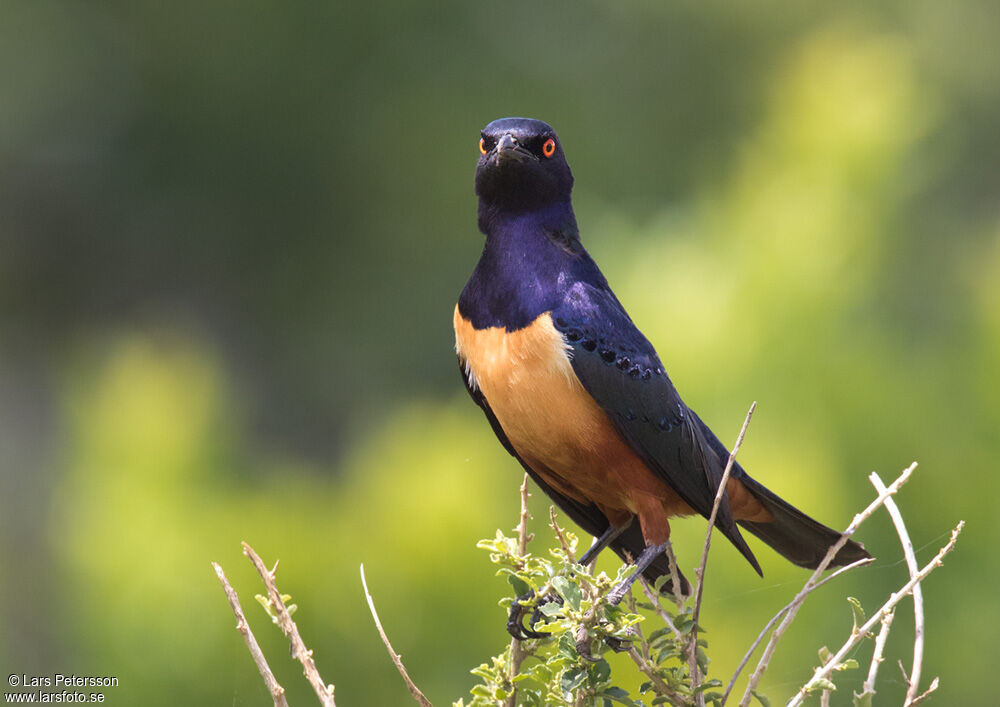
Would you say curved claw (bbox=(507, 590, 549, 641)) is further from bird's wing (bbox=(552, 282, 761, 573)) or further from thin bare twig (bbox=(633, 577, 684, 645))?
bird's wing (bbox=(552, 282, 761, 573))

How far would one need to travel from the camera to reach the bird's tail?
7.35 ft

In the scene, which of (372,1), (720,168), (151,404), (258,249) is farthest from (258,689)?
(372,1)

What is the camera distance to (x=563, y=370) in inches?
80.8

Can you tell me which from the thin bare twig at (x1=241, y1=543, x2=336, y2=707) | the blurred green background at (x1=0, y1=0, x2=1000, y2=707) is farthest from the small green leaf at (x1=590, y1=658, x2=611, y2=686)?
the blurred green background at (x1=0, y1=0, x2=1000, y2=707)

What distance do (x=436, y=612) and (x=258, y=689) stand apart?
574mm

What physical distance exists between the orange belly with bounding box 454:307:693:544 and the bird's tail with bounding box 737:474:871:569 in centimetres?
22

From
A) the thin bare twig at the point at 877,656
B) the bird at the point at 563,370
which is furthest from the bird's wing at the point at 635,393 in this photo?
the thin bare twig at the point at 877,656

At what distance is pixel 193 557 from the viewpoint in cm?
362

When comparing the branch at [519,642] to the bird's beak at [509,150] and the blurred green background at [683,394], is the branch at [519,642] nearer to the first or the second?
the bird's beak at [509,150]

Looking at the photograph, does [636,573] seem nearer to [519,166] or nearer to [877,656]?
[877,656]

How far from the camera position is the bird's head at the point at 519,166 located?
2.13 m

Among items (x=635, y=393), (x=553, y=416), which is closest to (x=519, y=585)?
(x=553, y=416)

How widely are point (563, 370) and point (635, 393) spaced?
15cm

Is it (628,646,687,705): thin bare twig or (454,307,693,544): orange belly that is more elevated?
(454,307,693,544): orange belly
